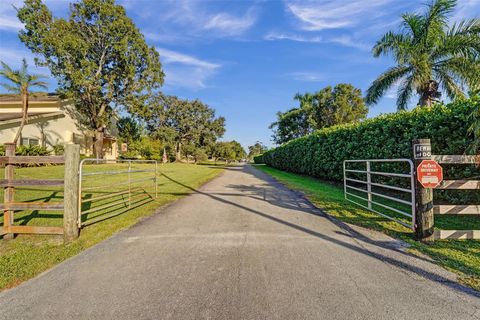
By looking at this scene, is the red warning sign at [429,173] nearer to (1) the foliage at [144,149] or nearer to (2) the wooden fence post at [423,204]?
(2) the wooden fence post at [423,204]

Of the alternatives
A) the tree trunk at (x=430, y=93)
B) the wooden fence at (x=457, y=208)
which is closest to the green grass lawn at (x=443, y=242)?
the wooden fence at (x=457, y=208)

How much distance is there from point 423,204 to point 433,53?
37.5ft

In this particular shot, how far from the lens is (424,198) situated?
3.95 metres

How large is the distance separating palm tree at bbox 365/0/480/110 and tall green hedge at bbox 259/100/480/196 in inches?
179

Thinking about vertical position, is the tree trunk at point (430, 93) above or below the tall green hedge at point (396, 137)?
above

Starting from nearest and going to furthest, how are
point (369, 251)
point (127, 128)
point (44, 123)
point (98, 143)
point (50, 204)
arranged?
1. point (369, 251)
2. point (50, 204)
3. point (44, 123)
4. point (98, 143)
5. point (127, 128)

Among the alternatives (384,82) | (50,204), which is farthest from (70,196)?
(384,82)

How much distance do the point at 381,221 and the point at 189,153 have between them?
45.6 meters

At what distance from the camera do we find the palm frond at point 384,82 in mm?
12185

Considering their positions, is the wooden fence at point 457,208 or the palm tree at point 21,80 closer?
the wooden fence at point 457,208

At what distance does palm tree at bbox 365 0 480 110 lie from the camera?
34.5 ft

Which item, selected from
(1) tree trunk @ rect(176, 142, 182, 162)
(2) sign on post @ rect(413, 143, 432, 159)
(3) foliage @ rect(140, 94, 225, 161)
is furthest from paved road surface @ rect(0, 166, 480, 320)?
(1) tree trunk @ rect(176, 142, 182, 162)

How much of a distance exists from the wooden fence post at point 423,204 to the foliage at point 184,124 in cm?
4034

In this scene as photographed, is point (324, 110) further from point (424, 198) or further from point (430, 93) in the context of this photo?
point (424, 198)
